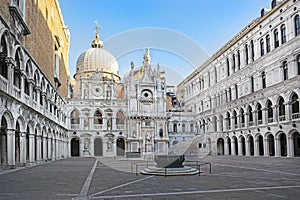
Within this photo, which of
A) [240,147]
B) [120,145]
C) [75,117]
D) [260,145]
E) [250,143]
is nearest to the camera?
[260,145]

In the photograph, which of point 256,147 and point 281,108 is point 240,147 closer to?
point 256,147

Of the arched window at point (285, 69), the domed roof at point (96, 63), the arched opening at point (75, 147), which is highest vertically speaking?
the domed roof at point (96, 63)

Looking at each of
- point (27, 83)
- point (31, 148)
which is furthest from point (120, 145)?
point (27, 83)

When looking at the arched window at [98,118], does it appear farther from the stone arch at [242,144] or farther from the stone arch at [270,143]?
the stone arch at [270,143]

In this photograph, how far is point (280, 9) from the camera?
38.0m

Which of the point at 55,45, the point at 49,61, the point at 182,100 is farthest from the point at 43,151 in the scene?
the point at 182,100

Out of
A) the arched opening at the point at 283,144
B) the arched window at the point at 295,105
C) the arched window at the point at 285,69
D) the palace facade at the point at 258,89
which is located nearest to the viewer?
the arched window at the point at 295,105

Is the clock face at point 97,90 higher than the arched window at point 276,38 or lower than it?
lower

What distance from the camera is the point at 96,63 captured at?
68.8 metres

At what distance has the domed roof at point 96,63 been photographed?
68250 mm

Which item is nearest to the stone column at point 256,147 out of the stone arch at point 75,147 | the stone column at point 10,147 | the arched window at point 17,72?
the arched window at point 17,72

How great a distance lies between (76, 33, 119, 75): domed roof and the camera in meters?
68.2

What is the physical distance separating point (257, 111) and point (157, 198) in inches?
1388

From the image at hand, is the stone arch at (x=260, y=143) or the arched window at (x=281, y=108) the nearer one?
the arched window at (x=281, y=108)
